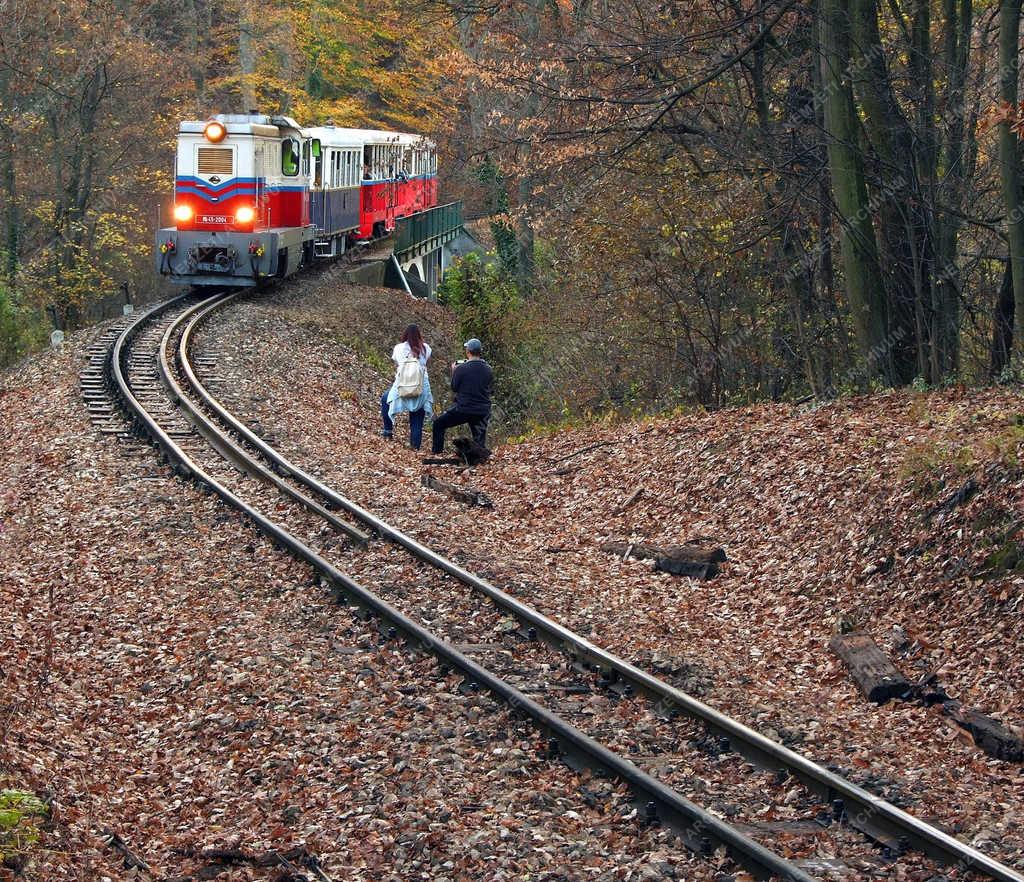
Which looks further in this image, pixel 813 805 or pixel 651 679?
pixel 651 679

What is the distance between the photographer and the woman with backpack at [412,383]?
49.1 ft

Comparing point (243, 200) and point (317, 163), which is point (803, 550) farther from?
point (317, 163)

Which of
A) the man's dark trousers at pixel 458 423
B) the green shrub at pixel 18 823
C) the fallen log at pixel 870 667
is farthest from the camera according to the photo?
the man's dark trousers at pixel 458 423

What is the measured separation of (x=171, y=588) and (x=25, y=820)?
14.5ft

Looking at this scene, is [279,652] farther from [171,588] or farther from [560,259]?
[560,259]

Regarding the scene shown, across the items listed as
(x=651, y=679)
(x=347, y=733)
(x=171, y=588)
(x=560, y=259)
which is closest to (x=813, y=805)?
(x=651, y=679)

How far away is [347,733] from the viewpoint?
7.11 metres

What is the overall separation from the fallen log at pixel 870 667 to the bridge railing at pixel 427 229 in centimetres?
2757

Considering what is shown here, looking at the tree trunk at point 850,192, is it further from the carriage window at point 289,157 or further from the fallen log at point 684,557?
the carriage window at point 289,157

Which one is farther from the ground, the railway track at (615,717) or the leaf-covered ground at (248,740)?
the railway track at (615,717)

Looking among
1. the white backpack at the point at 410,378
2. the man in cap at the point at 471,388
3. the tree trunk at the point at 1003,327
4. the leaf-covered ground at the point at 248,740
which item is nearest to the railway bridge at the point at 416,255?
the white backpack at the point at 410,378

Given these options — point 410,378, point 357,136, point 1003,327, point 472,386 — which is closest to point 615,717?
point 472,386

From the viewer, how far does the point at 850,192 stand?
525 inches

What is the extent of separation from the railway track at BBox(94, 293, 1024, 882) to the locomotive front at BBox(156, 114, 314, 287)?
11.9m
